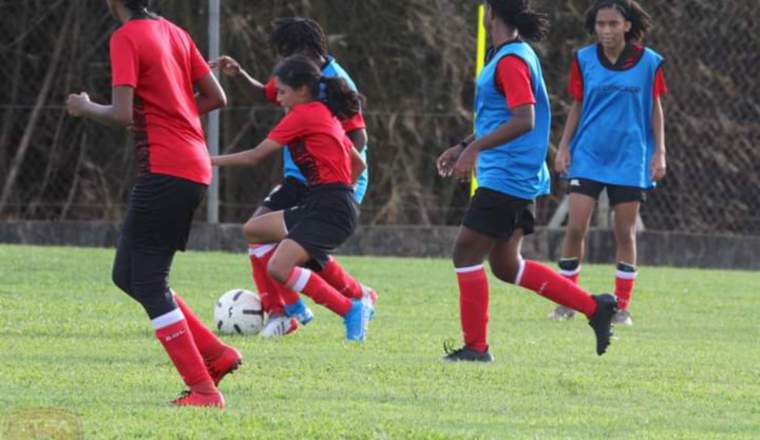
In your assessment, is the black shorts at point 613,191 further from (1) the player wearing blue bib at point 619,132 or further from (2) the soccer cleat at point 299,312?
(2) the soccer cleat at point 299,312

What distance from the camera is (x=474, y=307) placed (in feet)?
26.0

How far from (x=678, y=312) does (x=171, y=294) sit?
5.56 m

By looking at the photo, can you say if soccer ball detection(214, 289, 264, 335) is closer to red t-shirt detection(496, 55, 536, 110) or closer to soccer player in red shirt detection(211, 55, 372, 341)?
soccer player in red shirt detection(211, 55, 372, 341)

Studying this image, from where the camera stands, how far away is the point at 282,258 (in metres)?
7.98

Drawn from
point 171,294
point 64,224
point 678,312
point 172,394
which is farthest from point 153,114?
point 64,224

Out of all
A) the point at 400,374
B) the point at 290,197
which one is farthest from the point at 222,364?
the point at 290,197

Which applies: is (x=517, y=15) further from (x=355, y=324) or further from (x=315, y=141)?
(x=355, y=324)

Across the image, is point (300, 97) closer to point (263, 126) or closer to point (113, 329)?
point (113, 329)

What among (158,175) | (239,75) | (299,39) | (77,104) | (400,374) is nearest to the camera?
(77,104)

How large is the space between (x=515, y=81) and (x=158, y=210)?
211cm

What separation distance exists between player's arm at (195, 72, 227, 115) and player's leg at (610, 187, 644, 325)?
429 centimetres

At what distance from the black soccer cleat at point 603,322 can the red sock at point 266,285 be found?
1.83 m

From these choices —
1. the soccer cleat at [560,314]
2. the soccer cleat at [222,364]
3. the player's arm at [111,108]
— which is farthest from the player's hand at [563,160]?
the player's arm at [111,108]

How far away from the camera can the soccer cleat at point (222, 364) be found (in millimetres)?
6426
